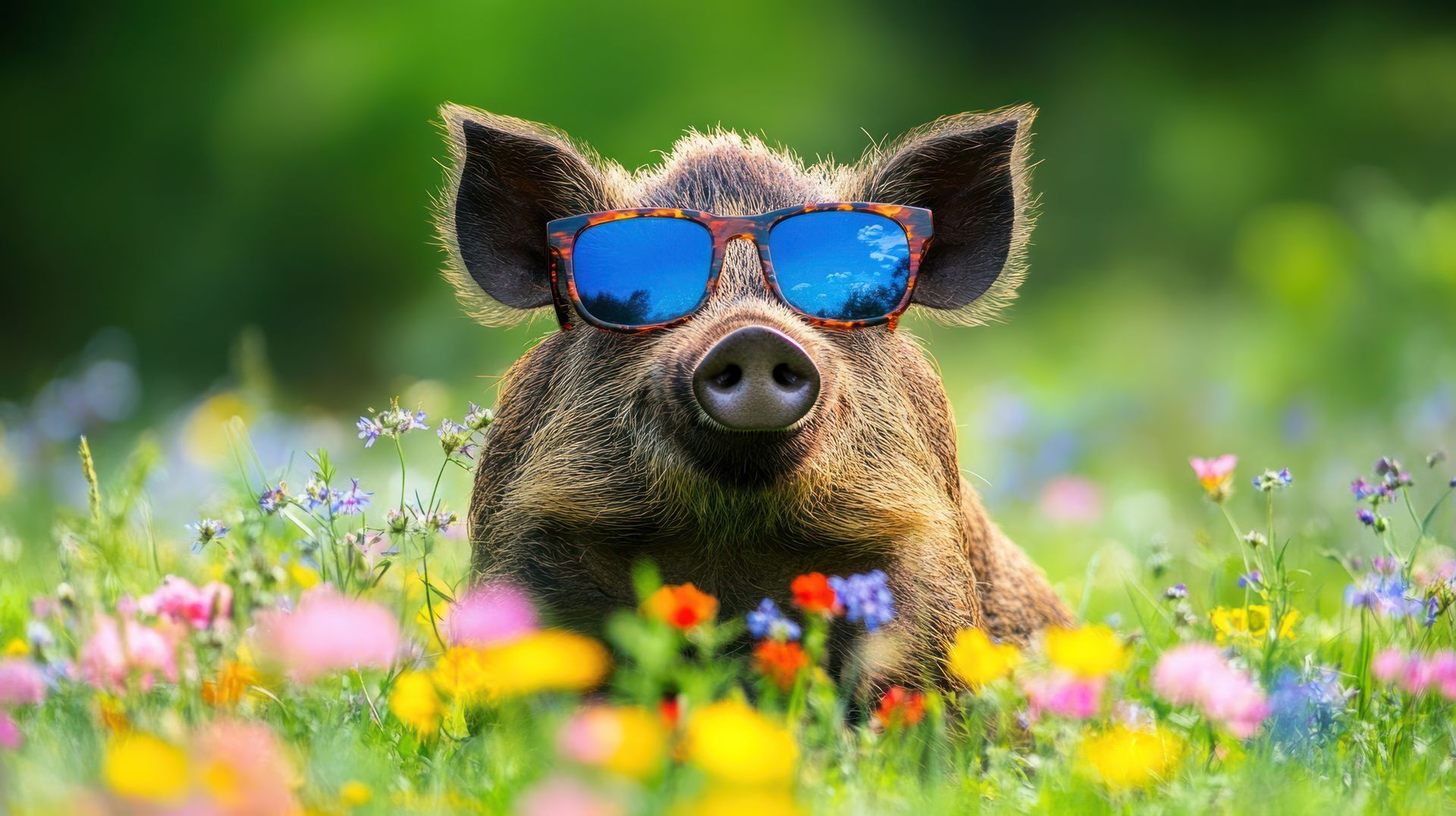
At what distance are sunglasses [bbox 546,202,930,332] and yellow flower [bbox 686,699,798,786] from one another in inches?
40.0

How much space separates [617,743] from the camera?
1.31m

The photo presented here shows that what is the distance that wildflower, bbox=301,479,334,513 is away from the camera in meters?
2.18

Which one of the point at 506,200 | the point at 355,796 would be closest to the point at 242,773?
the point at 355,796

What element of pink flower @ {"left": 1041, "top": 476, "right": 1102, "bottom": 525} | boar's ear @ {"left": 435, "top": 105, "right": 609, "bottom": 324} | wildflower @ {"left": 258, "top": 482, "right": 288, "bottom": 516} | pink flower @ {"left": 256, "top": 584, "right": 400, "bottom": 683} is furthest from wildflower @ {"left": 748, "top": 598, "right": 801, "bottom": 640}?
pink flower @ {"left": 1041, "top": 476, "right": 1102, "bottom": 525}

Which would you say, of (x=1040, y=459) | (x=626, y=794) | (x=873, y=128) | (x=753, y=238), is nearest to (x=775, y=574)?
(x=753, y=238)

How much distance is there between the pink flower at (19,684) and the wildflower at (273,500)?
40cm

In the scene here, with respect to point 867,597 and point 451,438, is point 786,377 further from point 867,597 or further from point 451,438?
point 451,438

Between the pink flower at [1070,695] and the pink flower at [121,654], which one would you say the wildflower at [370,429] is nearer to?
the pink flower at [121,654]

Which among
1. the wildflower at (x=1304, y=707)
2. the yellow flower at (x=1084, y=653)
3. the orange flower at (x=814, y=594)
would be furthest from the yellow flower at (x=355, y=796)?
the wildflower at (x=1304, y=707)

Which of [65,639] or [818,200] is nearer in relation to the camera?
[65,639]

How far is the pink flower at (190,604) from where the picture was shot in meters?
1.95

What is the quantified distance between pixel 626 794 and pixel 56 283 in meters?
8.60

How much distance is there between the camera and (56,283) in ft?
28.8

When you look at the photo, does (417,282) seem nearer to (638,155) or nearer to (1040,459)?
(638,155)
